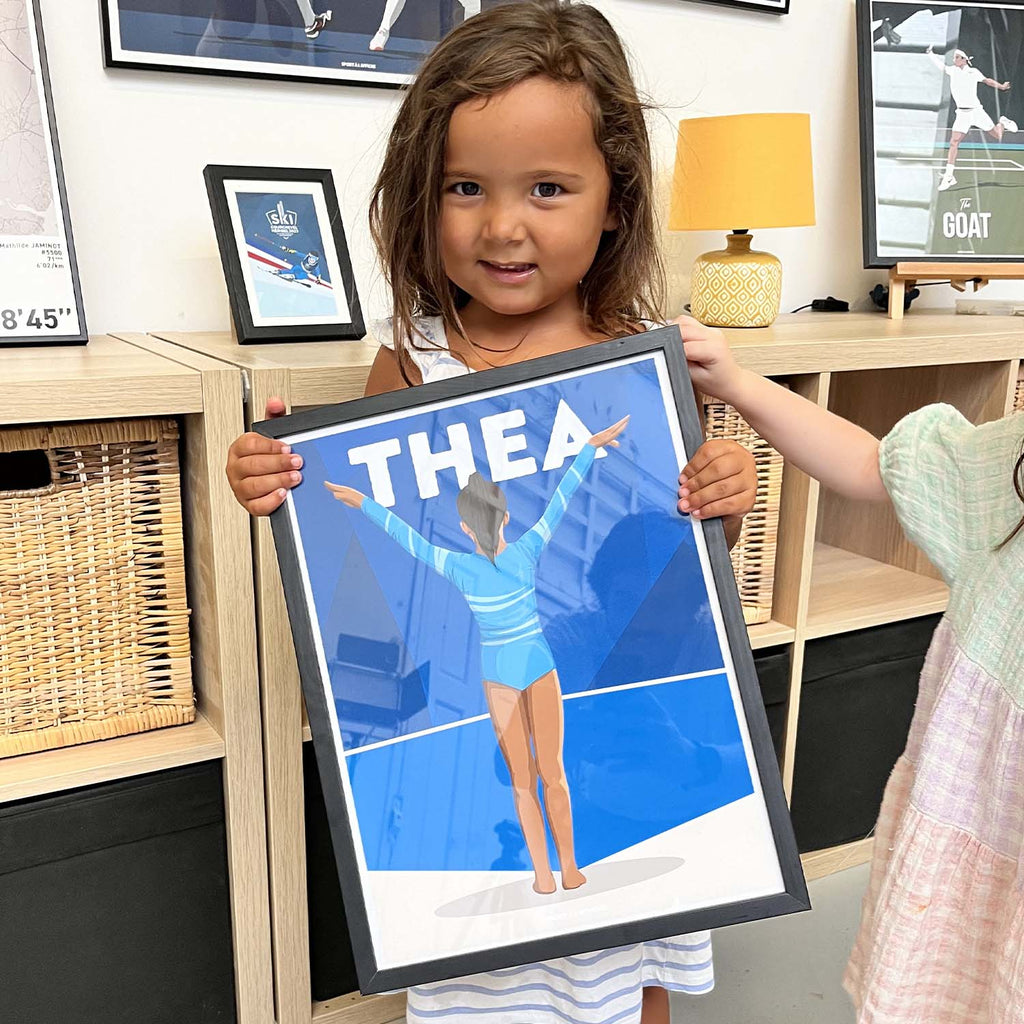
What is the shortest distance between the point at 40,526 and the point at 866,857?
128cm

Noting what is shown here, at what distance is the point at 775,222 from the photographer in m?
1.38

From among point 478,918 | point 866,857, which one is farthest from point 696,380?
point 866,857

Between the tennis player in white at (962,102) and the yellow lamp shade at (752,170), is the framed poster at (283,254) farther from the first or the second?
the tennis player in white at (962,102)

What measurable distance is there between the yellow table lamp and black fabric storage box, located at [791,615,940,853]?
1.62 feet

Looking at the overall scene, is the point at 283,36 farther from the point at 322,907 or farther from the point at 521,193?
the point at 322,907

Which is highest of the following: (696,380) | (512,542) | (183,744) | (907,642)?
(696,380)

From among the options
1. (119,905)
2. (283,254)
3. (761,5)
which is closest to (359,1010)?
(119,905)

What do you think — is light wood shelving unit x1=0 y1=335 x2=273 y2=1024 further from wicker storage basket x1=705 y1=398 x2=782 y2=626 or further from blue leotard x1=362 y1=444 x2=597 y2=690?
wicker storage basket x1=705 y1=398 x2=782 y2=626

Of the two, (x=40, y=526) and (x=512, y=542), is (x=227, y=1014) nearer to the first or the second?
(x=40, y=526)

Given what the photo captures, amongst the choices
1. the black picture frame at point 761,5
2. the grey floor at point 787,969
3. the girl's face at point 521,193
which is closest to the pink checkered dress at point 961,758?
the girl's face at point 521,193

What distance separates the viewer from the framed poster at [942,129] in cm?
166

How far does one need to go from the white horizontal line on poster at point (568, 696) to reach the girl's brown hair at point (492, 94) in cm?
33

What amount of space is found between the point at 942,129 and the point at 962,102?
2.7 inches

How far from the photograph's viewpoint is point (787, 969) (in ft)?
4.41
